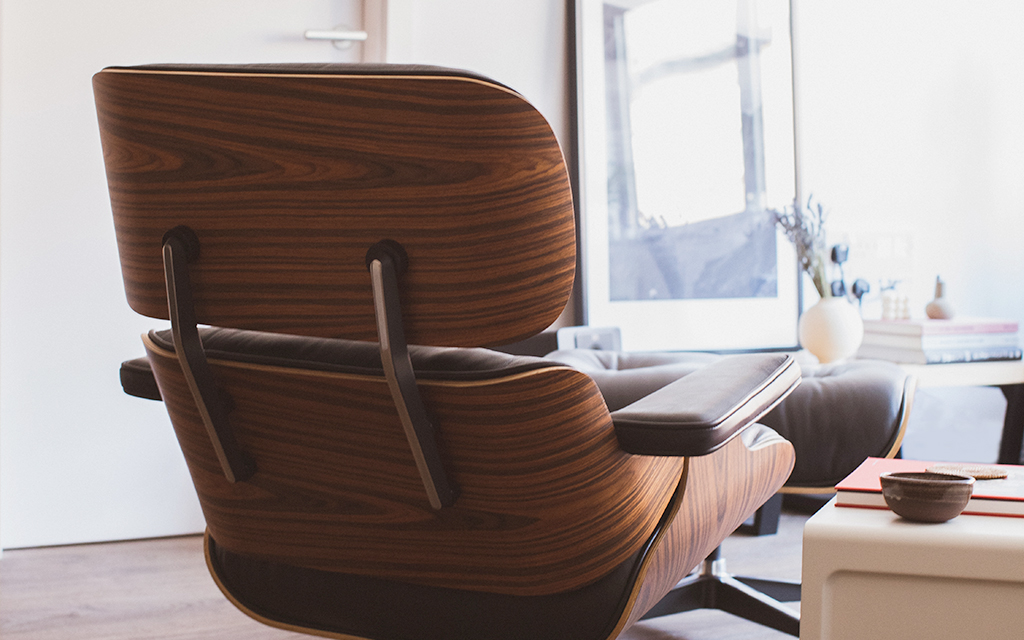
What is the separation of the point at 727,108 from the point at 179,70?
2.62 m

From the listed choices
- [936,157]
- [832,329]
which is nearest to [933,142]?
[936,157]

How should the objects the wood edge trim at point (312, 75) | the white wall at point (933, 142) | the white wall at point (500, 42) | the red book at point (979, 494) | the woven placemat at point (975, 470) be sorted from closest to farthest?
the wood edge trim at point (312, 75) → the red book at point (979, 494) → the woven placemat at point (975, 470) → the white wall at point (500, 42) → the white wall at point (933, 142)

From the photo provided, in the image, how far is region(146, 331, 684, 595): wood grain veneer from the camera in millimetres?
842

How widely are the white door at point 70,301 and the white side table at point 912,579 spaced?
2083 mm

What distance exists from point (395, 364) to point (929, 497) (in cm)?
52

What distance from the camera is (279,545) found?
1.04 metres

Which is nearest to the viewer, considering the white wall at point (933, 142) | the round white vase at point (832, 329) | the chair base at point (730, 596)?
the chair base at point (730, 596)

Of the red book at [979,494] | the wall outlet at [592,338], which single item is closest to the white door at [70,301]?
the wall outlet at [592,338]

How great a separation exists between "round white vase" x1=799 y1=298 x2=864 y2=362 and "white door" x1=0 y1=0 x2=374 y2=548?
6.26 feet

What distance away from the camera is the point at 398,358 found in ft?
2.68

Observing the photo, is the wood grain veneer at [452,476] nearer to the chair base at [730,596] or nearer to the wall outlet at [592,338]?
the chair base at [730,596]

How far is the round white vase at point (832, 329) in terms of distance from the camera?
8.77 ft

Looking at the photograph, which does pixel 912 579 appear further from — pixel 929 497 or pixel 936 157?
pixel 936 157

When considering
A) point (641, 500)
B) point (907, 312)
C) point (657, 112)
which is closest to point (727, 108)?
point (657, 112)
